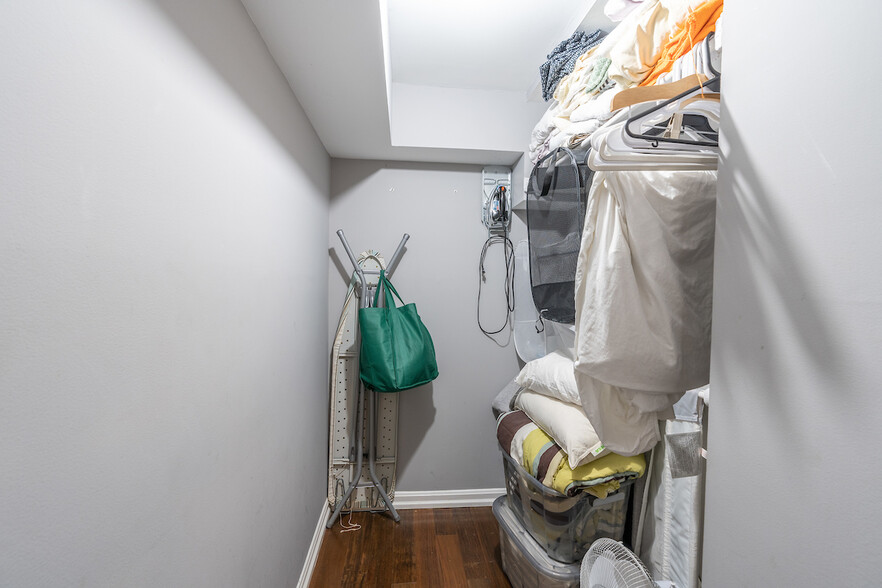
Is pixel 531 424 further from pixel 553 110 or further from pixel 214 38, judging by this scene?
pixel 214 38

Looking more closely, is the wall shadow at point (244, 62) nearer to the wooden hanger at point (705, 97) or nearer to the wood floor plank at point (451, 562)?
the wooden hanger at point (705, 97)

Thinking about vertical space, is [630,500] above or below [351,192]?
below

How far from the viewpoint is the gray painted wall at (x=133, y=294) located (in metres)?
0.41

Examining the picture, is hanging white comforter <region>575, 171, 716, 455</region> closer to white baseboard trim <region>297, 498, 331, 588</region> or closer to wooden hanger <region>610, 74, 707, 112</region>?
wooden hanger <region>610, 74, 707, 112</region>

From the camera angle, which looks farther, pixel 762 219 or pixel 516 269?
pixel 516 269

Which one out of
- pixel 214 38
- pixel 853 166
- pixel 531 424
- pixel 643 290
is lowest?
pixel 531 424

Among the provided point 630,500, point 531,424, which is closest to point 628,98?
point 531,424

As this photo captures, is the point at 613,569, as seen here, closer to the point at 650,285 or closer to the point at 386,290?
the point at 650,285

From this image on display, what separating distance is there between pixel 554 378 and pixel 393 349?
815 mm

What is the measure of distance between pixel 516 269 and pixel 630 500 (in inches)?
49.9

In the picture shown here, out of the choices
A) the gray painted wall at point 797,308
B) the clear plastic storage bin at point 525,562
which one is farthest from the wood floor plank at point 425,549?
the gray painted wall at point 797,308

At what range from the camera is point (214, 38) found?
83cm

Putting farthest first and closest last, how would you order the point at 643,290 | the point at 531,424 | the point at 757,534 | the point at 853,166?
the point at 531,424 < the point at 643,290 < the point at 757,534 < the point at 853,166

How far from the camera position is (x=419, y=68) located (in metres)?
1.84
